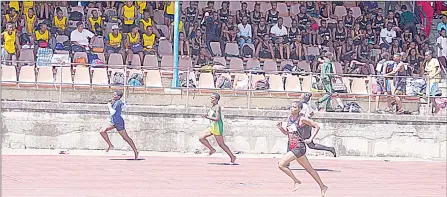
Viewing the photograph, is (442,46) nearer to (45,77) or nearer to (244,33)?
(244,33)

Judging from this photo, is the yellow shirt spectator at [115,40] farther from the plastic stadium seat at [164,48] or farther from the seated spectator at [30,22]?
the seated spectator at [30,22]

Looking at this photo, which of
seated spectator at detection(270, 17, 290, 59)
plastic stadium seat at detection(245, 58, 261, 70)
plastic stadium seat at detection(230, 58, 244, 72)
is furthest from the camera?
seated spectator at detection(270, 17, 290, 59)

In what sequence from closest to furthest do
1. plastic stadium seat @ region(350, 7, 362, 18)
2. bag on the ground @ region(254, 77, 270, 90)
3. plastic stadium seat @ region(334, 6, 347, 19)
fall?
bag on the ground @ region(254, 77, 270, 90), plastic stadium seat @ region(334, 6, 347, 19), plastic stadium seat @ region(350, 7, 362, 18)

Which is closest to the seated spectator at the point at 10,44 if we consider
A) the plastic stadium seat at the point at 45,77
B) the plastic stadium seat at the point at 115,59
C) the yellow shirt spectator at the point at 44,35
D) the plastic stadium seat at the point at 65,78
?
the yellow shirt spectator at the point at 44,35

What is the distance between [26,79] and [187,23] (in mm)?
5824

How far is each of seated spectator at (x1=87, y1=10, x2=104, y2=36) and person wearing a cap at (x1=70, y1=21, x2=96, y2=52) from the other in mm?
553

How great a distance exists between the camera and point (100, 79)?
22.7 m

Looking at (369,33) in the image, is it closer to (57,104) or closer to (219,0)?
(219,0)

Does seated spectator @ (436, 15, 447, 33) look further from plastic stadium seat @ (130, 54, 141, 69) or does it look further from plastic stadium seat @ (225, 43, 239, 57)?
plastic stadium seat @ (130, 54, 141, 69)

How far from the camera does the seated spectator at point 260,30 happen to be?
1041 inches

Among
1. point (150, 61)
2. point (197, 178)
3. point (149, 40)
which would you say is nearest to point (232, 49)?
point (149, 40)

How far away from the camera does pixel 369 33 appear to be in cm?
2773

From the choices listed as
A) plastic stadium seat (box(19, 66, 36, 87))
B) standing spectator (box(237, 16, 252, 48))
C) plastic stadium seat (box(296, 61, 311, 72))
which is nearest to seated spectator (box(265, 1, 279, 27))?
standing spectator (box(237, 16, 252, 48))

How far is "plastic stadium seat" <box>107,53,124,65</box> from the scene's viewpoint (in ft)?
78.4
